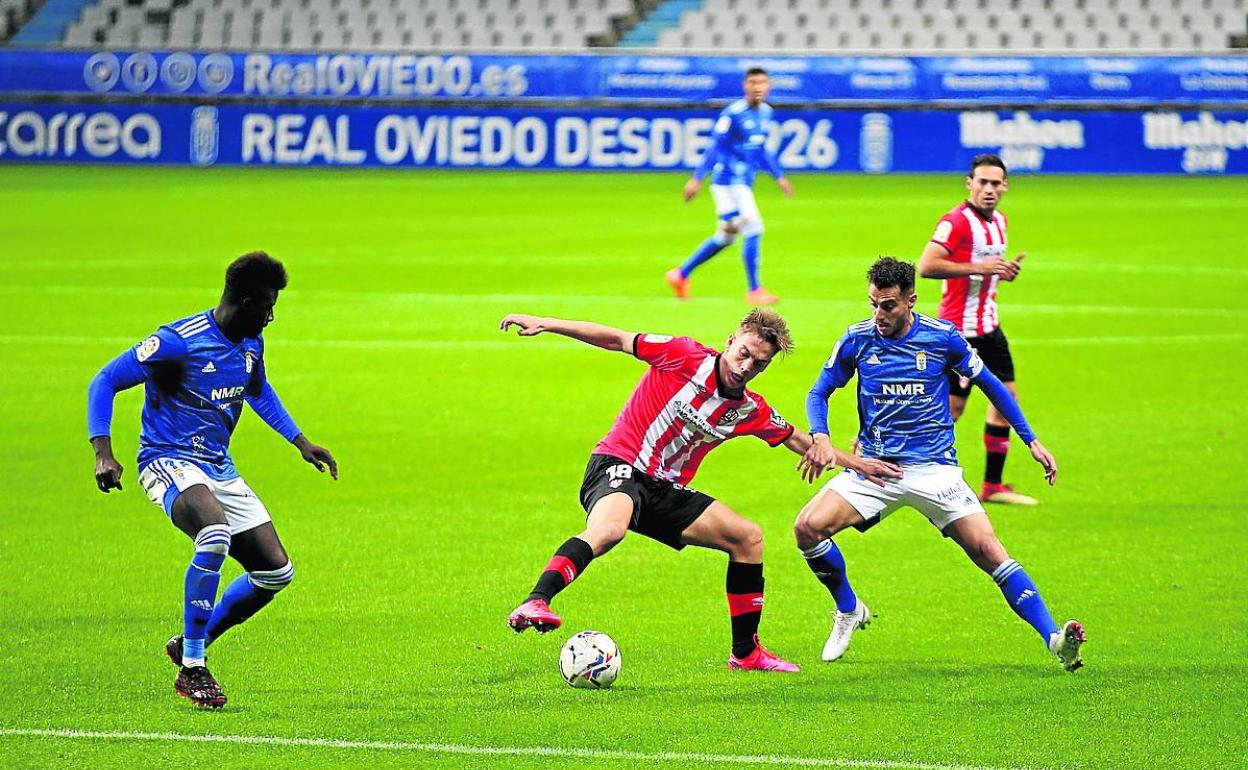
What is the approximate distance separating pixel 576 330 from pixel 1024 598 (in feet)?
7.21

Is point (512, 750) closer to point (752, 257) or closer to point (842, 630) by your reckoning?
point (842, 630)

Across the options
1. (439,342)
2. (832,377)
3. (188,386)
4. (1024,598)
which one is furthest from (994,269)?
(439,342)

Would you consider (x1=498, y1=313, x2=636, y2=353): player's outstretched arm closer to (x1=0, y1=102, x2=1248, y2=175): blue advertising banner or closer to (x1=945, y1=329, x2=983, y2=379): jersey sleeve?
(x1=945, y1=329, x2=983, y2=379): jersey sleeve

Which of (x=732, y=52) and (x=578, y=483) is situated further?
(x=732, y=52)

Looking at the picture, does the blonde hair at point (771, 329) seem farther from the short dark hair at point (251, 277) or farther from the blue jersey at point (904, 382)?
the short dark hair at point (251, 277)

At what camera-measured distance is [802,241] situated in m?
25.4

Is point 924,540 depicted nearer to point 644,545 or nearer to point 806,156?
point 644,545

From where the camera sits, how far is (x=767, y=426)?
783 cm

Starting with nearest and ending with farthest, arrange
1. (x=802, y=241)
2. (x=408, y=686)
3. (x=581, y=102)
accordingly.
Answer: (x=408, y=686) → (x=802, y=241) → (x=581, y=102)

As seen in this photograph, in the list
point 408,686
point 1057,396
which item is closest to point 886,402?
point 408,686

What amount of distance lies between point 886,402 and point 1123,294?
13292 mm

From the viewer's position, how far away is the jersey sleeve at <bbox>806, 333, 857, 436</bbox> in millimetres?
7910

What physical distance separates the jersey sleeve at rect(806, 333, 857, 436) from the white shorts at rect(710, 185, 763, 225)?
11998 millimetres

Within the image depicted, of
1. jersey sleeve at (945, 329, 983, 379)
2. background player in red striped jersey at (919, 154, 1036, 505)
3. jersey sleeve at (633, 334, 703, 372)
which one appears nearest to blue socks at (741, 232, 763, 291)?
background player in red striped jersey at (919, 154, 1036, 505)
